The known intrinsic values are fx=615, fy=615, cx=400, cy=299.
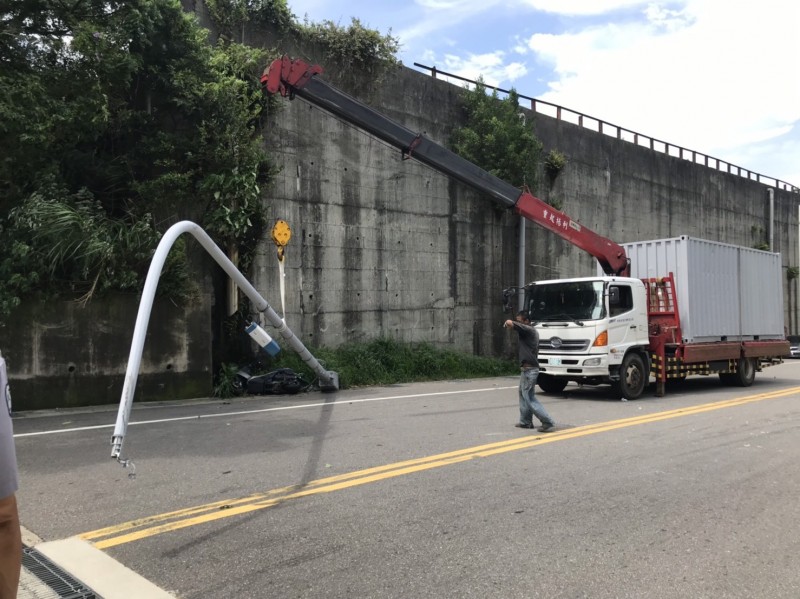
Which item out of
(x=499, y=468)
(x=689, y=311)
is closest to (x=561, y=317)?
(x=689, y=311)

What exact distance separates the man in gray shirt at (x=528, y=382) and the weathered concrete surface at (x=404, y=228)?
8.22 metres

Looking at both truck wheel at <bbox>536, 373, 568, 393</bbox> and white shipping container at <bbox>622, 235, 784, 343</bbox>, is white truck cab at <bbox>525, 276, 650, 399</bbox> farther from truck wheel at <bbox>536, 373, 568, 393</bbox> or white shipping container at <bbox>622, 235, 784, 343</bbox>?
white shipping container at <bbox>622, 235, 784, 343</bbox>

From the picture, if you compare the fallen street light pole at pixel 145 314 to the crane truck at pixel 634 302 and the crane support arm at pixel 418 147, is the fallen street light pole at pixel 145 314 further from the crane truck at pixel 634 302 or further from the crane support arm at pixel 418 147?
the crane support arm at pixel 418 147

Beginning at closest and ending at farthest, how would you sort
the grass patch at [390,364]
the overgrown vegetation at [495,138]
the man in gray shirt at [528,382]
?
the man in gray shirt at [528,382], the grass patch at [390,364], the overgrown vegetation at [495,138]

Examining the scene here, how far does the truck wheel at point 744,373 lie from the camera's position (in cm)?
1552

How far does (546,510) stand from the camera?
17.4ft

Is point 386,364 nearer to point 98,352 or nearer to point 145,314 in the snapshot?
point 98,352

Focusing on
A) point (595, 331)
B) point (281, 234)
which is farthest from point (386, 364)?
point (595, 331)

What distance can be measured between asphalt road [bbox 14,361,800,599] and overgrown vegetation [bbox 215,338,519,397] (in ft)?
15.6

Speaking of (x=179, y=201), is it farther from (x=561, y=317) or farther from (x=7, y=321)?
(x=561, y=317)

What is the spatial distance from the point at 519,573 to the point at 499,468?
107 inches

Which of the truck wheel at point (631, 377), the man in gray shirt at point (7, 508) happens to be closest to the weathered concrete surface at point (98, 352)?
the truck wheel at point (631, 377)

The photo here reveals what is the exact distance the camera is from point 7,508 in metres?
2.54

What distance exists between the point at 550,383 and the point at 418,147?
693 centimetres
